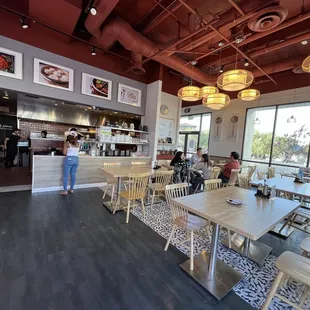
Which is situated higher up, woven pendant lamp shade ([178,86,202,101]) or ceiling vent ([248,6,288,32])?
ceiling vent ([248,6,288,32])

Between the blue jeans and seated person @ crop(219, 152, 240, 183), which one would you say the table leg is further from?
the blue jeans

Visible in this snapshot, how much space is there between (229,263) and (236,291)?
1.40 ft

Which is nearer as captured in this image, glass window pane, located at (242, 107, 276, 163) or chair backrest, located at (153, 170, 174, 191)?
chair backrest, located at (153, 170, 174, 191)

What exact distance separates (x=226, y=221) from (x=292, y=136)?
6.42m

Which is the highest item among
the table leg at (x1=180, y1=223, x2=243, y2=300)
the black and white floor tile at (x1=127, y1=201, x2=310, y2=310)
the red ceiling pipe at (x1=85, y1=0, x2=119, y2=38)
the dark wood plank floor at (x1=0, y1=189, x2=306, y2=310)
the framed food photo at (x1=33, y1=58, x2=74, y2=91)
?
the red ceiling pipe at (x1=85, y1=0, x2=119, y2=38)

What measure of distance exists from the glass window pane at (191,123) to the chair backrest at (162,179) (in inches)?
236

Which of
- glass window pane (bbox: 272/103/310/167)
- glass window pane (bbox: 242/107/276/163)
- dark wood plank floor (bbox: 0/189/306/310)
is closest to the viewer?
dark wood plank floor (bbox: 0/189/306/310)

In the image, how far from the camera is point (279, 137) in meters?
6.48

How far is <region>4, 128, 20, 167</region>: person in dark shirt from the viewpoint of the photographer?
6363 millimetres

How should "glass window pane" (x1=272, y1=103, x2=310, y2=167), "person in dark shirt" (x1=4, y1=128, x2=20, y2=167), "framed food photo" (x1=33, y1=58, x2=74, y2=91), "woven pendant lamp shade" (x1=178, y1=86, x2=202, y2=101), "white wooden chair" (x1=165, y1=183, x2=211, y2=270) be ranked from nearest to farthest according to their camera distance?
1. "white wooden chair" (x1=165, y1=183, x2=211, y2=270)
2. "woven pendant lamp shade" (x1=178, y1=86, x2=202, y2=101)
3. "framed food photo" (x1=33, y1=58, x2=74, y2=91)
4. "glass window pane" (x1=272, y1=103, x2=310, y2=167)
5. "person in dark shirt" (x1=4, y1=128, x2=20, y2=167)

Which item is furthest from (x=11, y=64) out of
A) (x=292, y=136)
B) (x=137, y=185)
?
(x=292, y=136)

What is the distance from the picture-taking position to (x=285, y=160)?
20.7 ft

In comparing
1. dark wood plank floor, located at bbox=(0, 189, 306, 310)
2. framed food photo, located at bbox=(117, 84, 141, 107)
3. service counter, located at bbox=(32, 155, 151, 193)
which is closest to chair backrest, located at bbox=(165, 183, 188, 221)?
dark wood plank floor, located at bbox=(0, 189, 306, 310)

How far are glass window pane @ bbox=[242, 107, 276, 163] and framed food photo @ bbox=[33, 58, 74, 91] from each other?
6.54 metres
